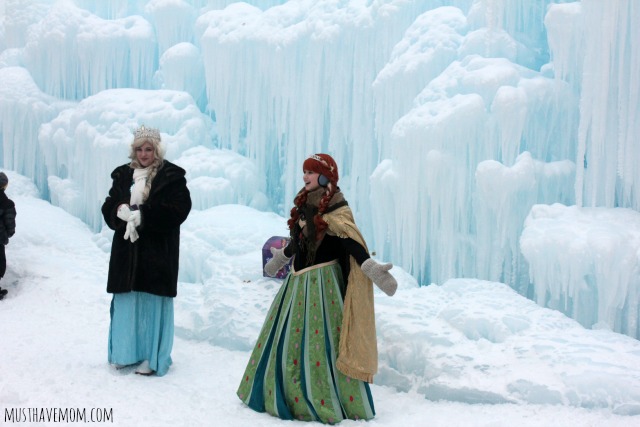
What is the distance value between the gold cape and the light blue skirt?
132cm

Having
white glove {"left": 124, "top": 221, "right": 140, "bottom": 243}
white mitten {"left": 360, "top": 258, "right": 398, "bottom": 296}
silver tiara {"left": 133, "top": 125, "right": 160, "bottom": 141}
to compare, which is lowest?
white mitten {"left": 360, "top": 258, "right": 398, "bottom": 296}

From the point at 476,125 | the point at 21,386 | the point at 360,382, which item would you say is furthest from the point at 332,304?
the point at 476,125

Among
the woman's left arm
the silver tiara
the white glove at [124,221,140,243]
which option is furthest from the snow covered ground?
the silver tiara

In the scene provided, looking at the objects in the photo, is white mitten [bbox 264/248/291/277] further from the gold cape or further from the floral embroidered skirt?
the gold cape

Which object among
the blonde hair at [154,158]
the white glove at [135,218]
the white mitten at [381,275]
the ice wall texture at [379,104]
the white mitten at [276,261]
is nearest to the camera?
the white mitten at [381,275]

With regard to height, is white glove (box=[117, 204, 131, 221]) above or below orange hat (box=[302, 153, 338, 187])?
below

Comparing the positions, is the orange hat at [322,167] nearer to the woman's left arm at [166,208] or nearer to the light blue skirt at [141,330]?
the woman's left arm at [166,208]

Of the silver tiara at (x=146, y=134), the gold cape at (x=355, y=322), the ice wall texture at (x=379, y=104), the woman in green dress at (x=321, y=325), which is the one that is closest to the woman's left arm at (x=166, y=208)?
the silver tiara at (x=146, y=134)

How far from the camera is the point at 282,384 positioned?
9.57 feet

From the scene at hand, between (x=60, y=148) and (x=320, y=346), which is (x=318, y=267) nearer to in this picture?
(x=320, y=346)

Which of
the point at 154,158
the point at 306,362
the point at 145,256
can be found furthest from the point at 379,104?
the point at 306,362

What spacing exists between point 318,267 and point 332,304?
0.21m

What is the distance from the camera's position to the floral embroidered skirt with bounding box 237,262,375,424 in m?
2.85

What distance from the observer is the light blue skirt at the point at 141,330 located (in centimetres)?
351
